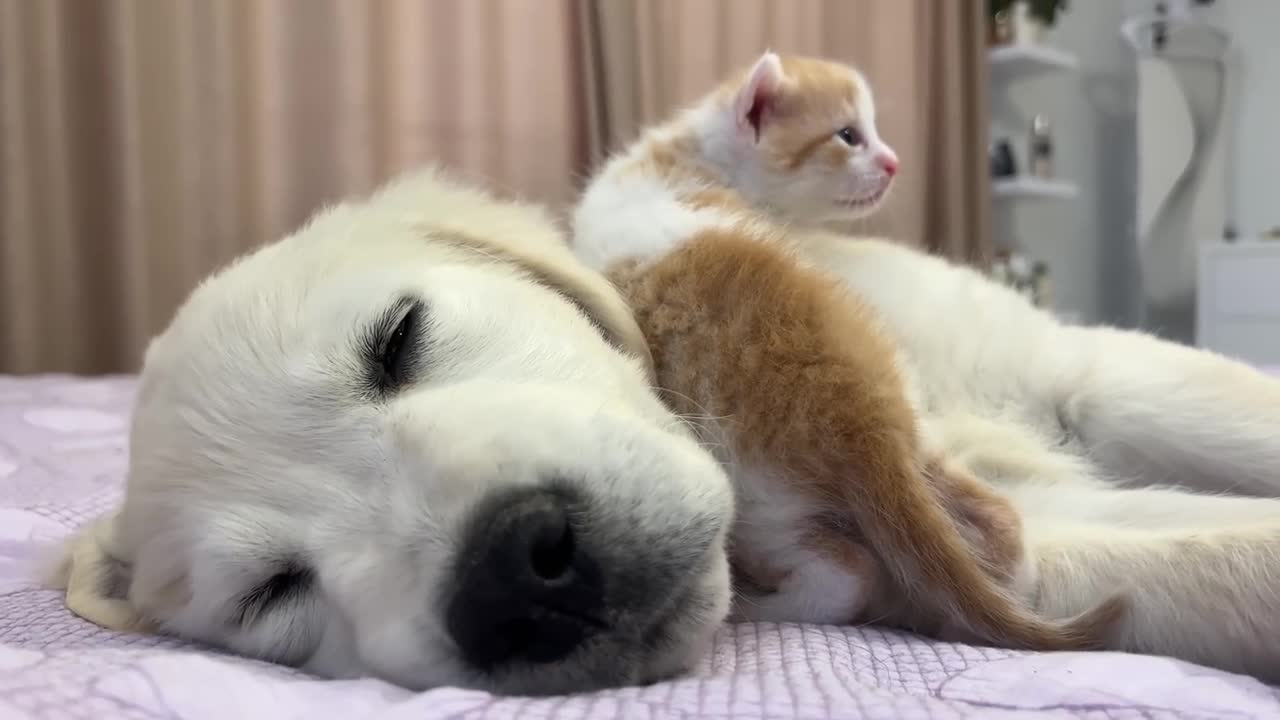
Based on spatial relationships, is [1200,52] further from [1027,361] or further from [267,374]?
[267,374]

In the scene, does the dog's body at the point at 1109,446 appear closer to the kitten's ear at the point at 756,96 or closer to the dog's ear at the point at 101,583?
the kitten's ear at the point at 756,96

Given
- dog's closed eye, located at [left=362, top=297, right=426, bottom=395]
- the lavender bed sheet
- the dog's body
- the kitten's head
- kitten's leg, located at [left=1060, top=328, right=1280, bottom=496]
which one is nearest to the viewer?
the lavender bed sheet

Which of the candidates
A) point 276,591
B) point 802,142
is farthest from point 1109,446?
point 276,591

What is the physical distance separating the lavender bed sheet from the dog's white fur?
0.07 meters

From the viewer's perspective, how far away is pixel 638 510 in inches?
27.3

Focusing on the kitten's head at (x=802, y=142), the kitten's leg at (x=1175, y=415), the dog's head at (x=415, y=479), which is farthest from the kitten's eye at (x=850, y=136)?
the dog's head at (x=415, y=479)

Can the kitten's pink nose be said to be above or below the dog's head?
above

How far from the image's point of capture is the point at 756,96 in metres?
1.55

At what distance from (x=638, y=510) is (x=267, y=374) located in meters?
0.37

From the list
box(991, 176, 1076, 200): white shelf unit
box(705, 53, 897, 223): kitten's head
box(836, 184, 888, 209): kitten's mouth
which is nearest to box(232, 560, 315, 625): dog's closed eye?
box(705, 53, 897, 223): kitten's head

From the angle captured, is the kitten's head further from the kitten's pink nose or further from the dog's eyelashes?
the dog's eyelashes

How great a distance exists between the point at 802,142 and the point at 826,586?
36.0 inches

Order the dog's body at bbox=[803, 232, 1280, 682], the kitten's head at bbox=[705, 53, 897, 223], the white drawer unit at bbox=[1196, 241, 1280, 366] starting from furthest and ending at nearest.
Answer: the white drawer unit at bbox=[1196, 241, 1280, 366]
the kitten's head at bbox=[705, 53, 897, 223]
the dog's body at bbox=[803, 232, 1280, 682]

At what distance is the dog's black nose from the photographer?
2.14ft
